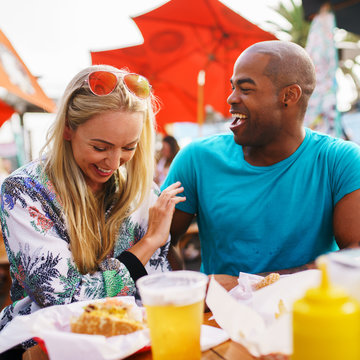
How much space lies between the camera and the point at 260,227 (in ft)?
6.10

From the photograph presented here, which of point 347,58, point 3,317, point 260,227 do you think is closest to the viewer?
point 3,317

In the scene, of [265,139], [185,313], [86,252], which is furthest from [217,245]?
[185,313]

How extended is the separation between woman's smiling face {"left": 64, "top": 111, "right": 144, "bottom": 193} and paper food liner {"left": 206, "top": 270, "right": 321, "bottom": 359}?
0.88m

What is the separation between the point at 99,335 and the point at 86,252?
2.11 ft

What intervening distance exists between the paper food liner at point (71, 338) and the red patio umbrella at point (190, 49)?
4339 mm

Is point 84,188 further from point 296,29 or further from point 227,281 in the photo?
point 296,29

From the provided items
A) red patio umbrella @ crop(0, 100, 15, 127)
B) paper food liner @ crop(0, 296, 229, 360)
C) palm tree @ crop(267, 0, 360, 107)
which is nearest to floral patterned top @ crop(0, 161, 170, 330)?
paper food liner @ crop(0, 296, 229, 360)

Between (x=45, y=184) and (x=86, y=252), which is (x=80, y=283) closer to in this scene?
(x=86, y=252)

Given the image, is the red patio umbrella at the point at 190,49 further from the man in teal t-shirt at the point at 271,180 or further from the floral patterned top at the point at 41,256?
the floral patterned top at the point at 41,256

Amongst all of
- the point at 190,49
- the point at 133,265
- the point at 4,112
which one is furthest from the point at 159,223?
the point at 4,112

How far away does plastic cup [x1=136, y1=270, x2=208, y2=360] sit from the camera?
810 mm

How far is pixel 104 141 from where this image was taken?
160cm

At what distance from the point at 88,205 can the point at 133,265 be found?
0.39 metres

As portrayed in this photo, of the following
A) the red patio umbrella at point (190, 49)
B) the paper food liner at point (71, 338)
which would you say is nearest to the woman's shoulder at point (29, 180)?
the paper food liner at point (71, 338)
